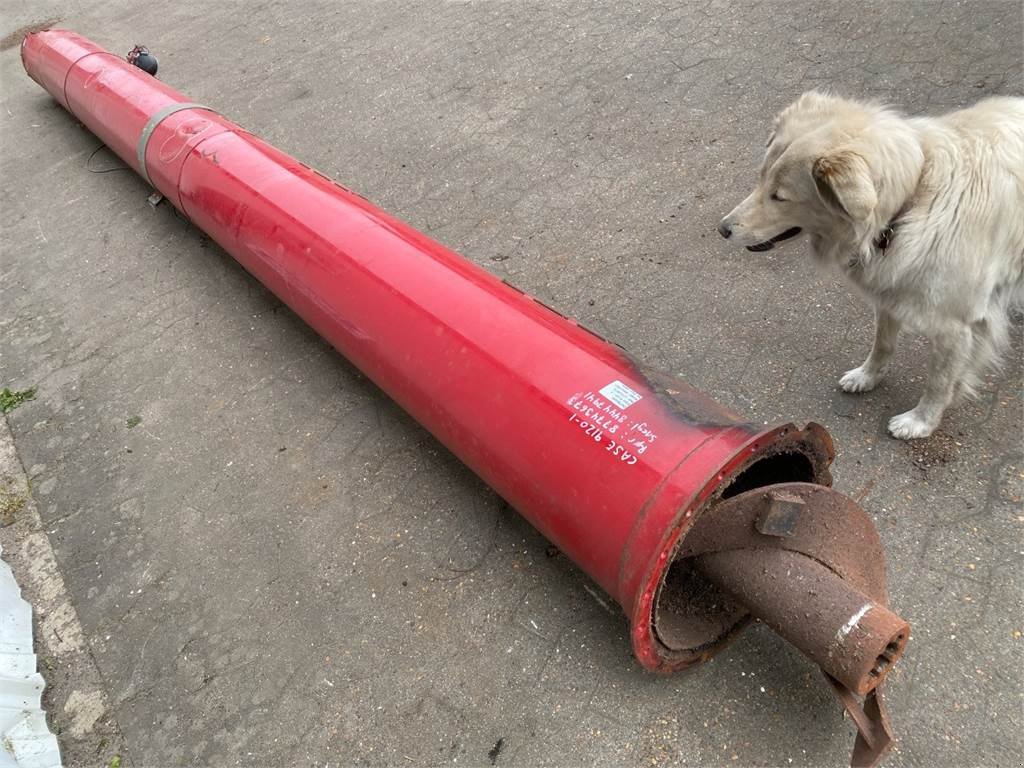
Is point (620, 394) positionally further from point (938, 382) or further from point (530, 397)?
point (938, 382)

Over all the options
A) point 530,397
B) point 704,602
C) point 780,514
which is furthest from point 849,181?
point 704,602

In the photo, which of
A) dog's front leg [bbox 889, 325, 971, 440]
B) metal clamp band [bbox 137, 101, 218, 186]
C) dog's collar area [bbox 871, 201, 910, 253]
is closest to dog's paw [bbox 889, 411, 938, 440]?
dog's front leg [bbox 889, 325, 971, 440]

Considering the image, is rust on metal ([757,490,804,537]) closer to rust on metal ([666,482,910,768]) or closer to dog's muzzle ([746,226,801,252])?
rust on metal ([666,482,910,768])

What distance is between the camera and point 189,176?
3.96m

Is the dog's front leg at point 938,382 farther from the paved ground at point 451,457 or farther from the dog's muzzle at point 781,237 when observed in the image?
the dog's muzzle at point 781,237

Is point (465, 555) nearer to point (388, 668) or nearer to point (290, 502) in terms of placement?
point (388, 668)

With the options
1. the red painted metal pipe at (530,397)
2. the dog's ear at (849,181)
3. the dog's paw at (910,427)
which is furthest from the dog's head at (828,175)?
the dog's paw at (910,427)

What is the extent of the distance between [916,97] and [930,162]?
102 inches

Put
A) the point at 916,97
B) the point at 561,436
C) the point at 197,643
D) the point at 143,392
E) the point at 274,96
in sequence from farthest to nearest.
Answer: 1. the point at 274,96
2. the point at 916,97
3. the point at 143,392
4. the point at 197,643
5. the point at 561,436

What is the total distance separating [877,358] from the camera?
2.94 meters

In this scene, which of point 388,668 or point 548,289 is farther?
point 548,289

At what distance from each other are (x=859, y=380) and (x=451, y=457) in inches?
70.6

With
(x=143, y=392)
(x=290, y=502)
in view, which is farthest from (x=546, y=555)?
(x=143, y=392)

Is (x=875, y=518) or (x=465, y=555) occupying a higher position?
(x=875, y=518)
